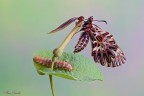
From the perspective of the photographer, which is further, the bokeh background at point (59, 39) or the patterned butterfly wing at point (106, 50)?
the bokeh background at point (59, 39)

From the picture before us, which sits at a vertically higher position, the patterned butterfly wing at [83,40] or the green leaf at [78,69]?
the patterned butterfly wing at [83,40]

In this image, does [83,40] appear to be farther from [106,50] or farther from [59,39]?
[59,39]

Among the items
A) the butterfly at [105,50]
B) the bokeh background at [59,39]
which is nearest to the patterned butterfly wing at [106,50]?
the butterfly at [105,50]

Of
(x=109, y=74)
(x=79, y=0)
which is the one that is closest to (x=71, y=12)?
(x=79, y=0)

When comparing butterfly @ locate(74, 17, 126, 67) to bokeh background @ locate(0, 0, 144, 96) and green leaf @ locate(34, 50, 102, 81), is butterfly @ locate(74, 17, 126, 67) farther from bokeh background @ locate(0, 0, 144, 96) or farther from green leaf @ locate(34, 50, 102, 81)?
bokeh background @ locate(0, 0, 144, 96)

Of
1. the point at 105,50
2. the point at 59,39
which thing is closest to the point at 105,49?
the point at 105,50

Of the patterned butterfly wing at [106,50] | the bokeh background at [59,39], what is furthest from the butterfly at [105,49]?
the bokeh background at [59,39]

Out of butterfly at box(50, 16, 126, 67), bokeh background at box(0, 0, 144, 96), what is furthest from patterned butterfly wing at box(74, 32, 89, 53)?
bokeh background at box(0, 0, 144, 96)

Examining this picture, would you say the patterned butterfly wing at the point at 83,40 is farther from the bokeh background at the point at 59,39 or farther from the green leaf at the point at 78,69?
the bokeh background at the point at 59,39
